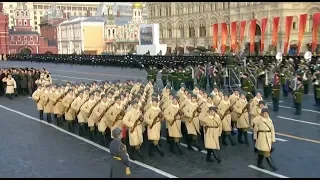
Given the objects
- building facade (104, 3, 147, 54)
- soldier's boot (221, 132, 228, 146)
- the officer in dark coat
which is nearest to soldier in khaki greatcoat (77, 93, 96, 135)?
soldier's boot (221, 132, 228, 146)

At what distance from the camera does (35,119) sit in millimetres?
17094

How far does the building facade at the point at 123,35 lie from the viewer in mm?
86938

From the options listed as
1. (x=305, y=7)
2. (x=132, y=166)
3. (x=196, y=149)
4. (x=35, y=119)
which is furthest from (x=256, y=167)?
(x=305, y=7)

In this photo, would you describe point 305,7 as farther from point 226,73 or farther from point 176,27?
point 226,73

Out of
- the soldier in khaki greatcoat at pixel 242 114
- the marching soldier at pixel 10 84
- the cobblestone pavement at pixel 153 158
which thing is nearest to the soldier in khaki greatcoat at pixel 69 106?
the cobblestone pavement at pixel 153 158

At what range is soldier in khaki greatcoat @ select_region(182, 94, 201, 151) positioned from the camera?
1153cm

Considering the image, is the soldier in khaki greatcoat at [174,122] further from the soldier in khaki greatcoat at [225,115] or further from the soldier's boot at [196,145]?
the soldier in khaki greatcoat at [225,115]

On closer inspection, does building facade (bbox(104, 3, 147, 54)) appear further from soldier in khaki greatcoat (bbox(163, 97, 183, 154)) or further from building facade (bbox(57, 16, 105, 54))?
soldier in khaki greatcoat (bbox(163, 97, 183, 154))

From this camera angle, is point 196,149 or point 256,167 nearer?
point 256,167

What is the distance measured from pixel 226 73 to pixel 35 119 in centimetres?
1033

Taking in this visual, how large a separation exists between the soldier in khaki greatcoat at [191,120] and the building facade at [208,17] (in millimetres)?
37900

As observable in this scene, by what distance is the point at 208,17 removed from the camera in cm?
6625

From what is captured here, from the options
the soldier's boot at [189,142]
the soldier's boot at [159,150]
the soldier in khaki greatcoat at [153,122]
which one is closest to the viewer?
the soldier in khaki greatcoat at [153,122]

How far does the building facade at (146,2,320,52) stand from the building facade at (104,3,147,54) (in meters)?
6.56
